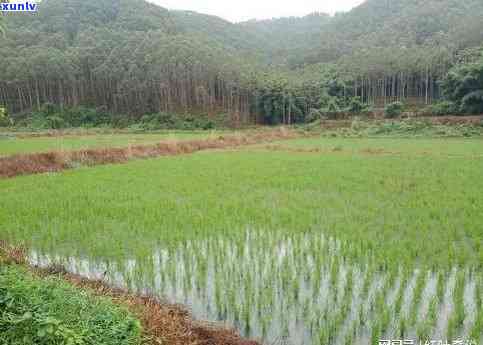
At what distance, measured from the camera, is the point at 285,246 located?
5809mm

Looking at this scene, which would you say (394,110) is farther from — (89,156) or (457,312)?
(457,312)

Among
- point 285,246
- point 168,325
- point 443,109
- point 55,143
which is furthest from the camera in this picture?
point 443,109

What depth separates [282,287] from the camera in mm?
4441

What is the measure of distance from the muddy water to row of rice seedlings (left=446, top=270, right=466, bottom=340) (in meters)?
0.06

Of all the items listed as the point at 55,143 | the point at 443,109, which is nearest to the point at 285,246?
the point at 55,143

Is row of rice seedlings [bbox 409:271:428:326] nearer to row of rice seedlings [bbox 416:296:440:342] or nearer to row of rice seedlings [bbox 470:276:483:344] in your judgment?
row of rice seedlings [bbox 416:296:440:342]

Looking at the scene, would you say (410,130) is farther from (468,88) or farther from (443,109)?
(468,88)

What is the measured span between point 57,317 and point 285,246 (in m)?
3.61

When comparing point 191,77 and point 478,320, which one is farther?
point 191,77

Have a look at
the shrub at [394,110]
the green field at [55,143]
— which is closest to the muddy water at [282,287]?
the green field at [55,143]

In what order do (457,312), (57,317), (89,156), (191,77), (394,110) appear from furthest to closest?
(191,77), (394,110), (89,156), (457,312), (57,317)

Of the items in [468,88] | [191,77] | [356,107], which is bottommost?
[356,107]

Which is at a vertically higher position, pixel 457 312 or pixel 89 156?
pixel 89 156

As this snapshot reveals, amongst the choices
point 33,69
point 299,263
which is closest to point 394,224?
point 299,263
